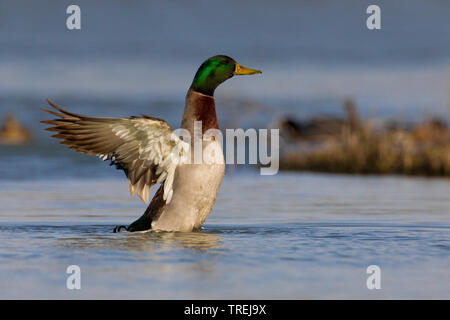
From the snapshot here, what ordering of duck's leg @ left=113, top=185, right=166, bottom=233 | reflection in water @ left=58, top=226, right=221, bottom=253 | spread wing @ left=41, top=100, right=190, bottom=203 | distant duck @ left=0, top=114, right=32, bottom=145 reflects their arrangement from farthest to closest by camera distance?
distant duck @ left=0, top=114, right=32, bottom=145, duck's leg @ left=113, top=185, right=166, bottom=233, spread wing @ left=41, top=100, right=190, bottom=203, reflection in water @ left=58, top=226, right=221, bottom=253

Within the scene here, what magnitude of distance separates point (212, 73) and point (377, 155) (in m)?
7.57

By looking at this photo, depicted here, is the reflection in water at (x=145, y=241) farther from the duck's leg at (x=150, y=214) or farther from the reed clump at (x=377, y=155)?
the reed clump at (x=377, y=155)

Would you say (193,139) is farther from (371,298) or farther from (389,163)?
(389,163)

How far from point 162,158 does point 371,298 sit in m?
3.09

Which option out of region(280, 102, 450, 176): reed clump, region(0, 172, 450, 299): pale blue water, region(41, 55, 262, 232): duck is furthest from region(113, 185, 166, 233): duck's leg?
region(280, 102, 450, 176): reed clump

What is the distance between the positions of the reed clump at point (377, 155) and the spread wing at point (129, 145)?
7632mm

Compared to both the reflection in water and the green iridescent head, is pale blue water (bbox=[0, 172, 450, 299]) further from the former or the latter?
the green iridescent head

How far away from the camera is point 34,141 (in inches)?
902

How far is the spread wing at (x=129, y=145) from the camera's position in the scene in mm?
8406

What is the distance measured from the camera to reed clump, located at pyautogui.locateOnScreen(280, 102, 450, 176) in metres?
15.5

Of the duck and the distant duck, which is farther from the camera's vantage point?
the distant duck

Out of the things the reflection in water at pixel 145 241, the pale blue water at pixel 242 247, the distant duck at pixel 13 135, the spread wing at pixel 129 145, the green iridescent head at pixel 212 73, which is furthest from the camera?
the distant duck at pixel 13 135

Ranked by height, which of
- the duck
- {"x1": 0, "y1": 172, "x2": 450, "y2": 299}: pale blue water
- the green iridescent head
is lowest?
{"x1": 0, "y1": 172, "x2": 450, "y2": 299}: pale blue water

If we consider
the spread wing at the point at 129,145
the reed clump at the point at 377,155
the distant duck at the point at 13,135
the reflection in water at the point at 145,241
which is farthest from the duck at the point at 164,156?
the distant duck at the point at 13,135
